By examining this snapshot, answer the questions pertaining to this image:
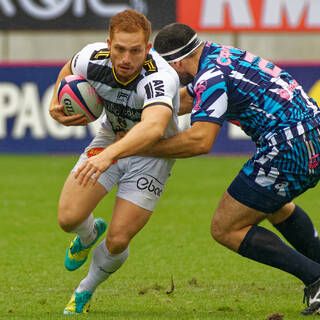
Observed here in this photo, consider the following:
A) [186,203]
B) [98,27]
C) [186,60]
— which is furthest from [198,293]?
[98,27]

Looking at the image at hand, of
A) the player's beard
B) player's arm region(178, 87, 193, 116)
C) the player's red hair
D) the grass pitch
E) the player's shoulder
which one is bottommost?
the grass pitch

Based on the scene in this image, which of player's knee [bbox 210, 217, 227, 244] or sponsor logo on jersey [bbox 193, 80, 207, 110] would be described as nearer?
sponsor logo on jersey [bbox 193, 80, 207, 110]

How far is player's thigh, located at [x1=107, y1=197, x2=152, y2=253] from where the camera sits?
5.62 m

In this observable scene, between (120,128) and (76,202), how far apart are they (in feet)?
2.26

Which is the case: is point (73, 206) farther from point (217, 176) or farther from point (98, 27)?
point (98, 27)

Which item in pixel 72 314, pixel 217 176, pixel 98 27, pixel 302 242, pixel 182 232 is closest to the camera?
pixel 72 314

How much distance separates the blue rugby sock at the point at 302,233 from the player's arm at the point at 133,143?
164cm

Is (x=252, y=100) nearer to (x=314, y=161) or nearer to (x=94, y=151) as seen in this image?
(x=314, y=161)

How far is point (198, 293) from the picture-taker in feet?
20.5

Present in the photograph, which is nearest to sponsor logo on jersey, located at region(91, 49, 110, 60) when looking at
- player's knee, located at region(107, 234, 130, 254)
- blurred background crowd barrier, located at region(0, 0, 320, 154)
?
player's knee, located at region(107, 234, 130, 254)

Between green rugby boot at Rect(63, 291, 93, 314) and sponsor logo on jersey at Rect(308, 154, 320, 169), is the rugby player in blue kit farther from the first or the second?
green rugby boot at Rect(63, 291, 93, 314)

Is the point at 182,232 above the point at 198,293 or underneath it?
underneath

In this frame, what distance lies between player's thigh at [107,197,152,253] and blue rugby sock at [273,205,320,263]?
47.9 inches

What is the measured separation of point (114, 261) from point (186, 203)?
518cm
